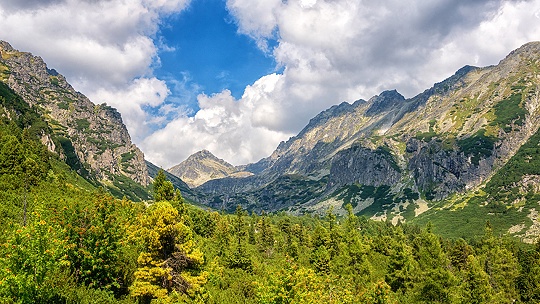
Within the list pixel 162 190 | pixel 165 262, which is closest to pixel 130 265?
pixel 165 262

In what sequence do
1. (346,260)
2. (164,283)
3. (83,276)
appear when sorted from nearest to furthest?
(83,276)
(164,283)
(346,260)

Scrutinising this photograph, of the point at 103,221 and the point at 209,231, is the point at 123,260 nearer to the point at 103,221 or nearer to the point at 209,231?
the point at 103,221

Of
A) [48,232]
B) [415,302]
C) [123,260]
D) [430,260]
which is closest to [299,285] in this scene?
[48,232]

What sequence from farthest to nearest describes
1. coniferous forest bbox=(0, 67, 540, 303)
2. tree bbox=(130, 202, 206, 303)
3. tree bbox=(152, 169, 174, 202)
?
tree bbox=(152, 169, 174, 202) < tree bbox=(130, 202, 206, 303) < coniferous forest bbox=(0, 67, 540, 303)

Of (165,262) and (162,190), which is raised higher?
(162,190)

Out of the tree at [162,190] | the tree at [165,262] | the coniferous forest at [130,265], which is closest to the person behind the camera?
the coniferous forest at [130,265]

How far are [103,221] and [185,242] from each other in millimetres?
7311

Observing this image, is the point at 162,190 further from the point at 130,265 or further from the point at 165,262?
the point at 165,262

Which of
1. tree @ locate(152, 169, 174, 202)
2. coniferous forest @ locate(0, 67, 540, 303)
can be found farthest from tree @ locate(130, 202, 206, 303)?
tree @ locate(152, 169, 174, 202)

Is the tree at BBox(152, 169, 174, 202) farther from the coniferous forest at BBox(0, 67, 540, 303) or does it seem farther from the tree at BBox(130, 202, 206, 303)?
the tree at BBox(130, 202, 206, 303)

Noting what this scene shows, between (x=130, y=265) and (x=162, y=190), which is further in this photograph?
(x=162, y=190)

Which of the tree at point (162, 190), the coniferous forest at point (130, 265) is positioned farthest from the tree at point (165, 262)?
the tree at point (162, 190)

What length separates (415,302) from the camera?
53.7m

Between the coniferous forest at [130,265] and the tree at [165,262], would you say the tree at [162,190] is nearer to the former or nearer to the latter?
the coniferous forest at [130,265]
